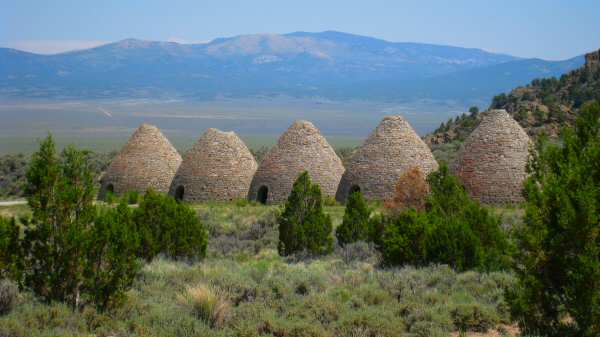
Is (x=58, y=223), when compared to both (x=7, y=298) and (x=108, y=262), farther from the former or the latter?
(x=7, y=298)

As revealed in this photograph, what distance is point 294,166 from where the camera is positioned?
23750mm

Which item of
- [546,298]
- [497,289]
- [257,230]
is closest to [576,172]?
[546,298]

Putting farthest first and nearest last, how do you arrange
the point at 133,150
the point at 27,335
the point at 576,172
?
the point at 133,150, the point at 27,335, the point at 576,172

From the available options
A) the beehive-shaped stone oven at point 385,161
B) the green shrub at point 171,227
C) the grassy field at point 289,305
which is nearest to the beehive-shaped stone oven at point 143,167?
the beehive-shaped stone oven at point 385,161

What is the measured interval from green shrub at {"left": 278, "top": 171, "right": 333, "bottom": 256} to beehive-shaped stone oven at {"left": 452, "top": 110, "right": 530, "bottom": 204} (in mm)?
7186

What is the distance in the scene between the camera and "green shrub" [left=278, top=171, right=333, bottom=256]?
648 inches

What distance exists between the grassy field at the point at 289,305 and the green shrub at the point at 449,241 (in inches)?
24.6

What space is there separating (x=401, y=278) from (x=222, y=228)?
924cm

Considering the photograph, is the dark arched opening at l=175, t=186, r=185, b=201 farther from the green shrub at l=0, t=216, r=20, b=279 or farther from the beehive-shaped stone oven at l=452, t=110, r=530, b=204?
the green shrub at l=0, t=216, r=20, b=279

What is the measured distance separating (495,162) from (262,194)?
7.85m

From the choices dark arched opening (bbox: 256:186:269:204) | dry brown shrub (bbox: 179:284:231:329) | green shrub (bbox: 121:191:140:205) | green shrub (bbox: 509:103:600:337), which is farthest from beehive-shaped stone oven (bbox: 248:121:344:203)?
green shrub (bbox: 509:103:600:337)

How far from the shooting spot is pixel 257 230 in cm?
2012

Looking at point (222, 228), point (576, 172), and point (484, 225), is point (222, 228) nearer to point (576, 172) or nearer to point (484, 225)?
point (484, 225)

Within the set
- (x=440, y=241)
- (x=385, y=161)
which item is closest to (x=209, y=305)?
(x=440, y=241)
